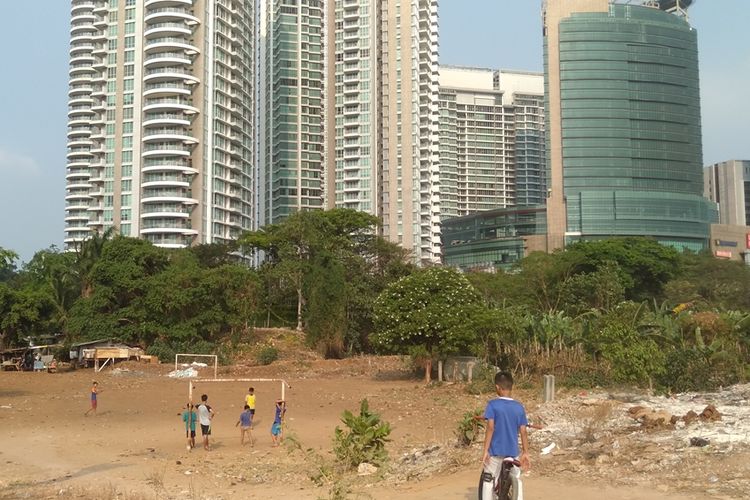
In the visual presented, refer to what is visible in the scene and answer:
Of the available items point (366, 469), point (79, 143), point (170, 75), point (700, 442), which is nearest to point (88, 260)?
point (366, 469)

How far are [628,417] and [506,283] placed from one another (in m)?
46.0

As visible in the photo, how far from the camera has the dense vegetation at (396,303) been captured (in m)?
28.8

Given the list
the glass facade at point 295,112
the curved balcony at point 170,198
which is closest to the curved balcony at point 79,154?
the curved balcony at point 170,198

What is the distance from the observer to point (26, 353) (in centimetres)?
4481

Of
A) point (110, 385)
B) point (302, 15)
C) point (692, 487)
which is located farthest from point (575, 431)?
point (302, 15)

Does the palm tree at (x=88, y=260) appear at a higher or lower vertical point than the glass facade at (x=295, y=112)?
lower

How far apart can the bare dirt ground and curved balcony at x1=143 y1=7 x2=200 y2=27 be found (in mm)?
63830

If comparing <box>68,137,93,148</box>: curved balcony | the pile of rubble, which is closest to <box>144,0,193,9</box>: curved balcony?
<box>68,137,93,148</box>: curved balcony

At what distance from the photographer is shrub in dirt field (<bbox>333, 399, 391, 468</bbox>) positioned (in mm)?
12828

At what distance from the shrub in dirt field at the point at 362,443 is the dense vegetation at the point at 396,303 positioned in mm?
13484

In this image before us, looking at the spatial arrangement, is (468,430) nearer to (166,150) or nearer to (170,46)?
(166,150)

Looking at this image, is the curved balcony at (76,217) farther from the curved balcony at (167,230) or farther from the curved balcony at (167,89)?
the curved balcony at (167,89)

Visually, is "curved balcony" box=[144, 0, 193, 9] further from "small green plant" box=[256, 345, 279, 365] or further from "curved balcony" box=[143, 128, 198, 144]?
"small green plant" box=[256, 345, 279, 365]

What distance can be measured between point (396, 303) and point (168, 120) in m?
60.3
